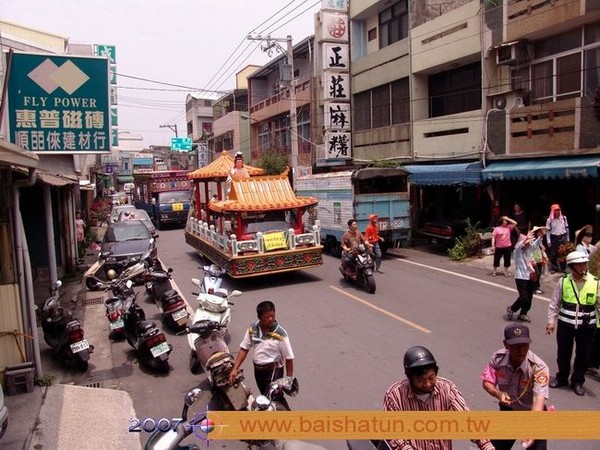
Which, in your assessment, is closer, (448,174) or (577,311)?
(577,311)

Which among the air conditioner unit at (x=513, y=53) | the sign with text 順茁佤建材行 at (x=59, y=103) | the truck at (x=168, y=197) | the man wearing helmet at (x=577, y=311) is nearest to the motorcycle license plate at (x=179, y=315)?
the sign with text 順茁佤建材行 at (x=59, y=103)

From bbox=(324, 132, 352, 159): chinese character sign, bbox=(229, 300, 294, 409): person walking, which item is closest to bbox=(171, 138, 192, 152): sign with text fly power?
bbox=(324, 132, 352, 159): chinese character sign

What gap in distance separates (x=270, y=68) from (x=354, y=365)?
100 ft

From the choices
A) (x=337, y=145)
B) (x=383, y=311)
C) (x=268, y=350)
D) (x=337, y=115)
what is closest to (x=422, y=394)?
(x=268, y=350)

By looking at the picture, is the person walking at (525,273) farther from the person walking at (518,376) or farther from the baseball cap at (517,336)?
the baseball cap at (517,336)

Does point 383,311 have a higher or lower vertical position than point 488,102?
lower

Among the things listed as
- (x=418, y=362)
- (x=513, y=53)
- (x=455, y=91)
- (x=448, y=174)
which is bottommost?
(x=418, y=362)

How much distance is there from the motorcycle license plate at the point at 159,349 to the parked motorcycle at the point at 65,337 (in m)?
0.94

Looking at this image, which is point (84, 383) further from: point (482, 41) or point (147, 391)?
point (482, 41)

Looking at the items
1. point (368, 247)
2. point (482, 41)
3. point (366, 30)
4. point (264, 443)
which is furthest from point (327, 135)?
point (264, 443)

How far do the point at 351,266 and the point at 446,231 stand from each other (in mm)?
5547

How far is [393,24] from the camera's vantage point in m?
21.2

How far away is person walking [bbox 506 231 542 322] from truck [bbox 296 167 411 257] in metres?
6.74

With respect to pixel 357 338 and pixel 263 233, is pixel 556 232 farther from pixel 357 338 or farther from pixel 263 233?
pixel 263 233
